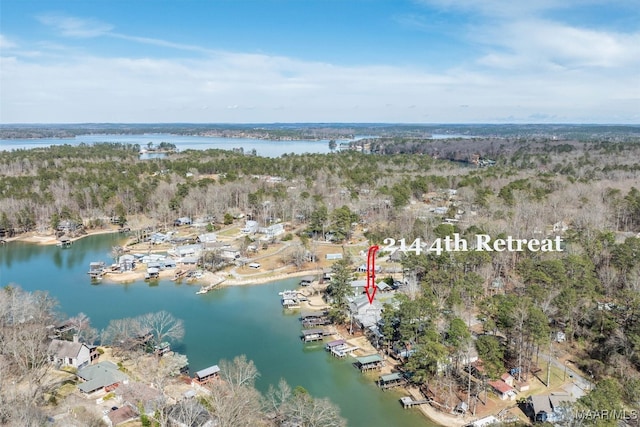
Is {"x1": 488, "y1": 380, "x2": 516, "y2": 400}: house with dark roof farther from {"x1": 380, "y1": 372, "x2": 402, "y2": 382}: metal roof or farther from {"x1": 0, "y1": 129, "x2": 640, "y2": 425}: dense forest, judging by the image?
{"x1": 380, "y1": 372, "x2": 402, "y2": 382}: metal roof

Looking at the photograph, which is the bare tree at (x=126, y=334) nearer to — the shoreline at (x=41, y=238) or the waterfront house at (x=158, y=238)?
the waterfront house at (x=158, y=238)

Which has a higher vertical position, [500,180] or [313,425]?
[500,180]

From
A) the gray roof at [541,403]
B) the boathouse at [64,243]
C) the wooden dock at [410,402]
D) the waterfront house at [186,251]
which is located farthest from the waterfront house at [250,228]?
the gray roof at [541,403]

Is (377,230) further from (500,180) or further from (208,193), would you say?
(500,180)

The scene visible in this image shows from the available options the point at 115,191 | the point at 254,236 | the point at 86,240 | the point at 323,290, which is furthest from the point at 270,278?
the point at 115,191

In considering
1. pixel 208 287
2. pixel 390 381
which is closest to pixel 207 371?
pixel 390 381
